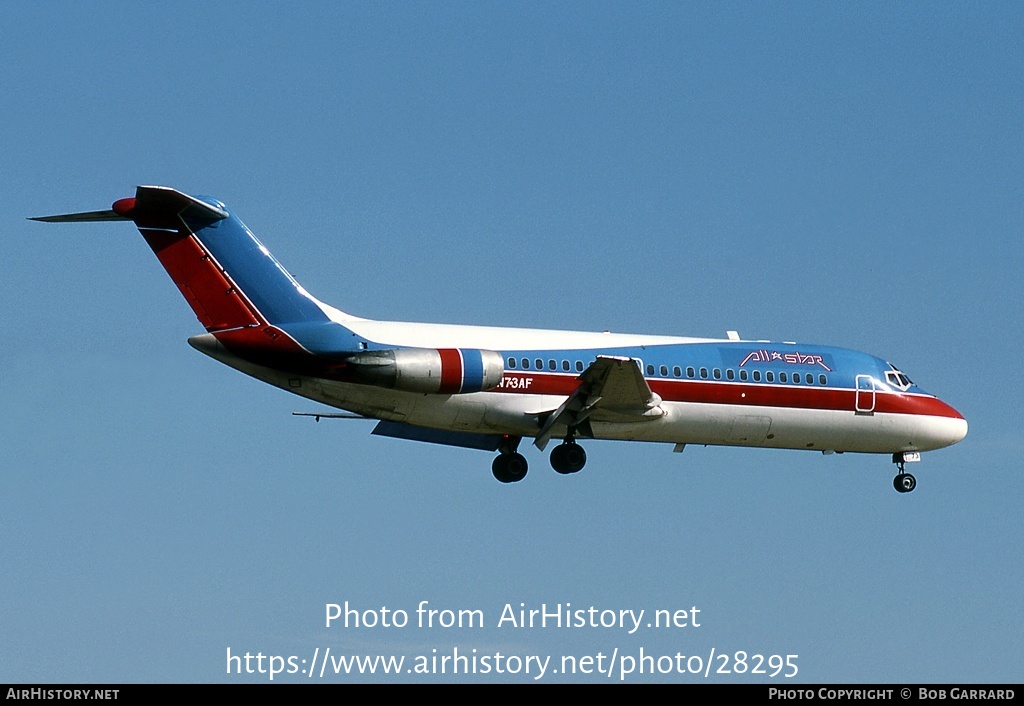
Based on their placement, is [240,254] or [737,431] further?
[737,431]

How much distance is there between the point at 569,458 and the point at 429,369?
202 inches

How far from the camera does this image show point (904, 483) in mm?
38125

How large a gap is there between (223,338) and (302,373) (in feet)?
5.74

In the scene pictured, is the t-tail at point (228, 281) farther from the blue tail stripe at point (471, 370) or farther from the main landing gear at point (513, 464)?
the main landing gear at point (513, 464)

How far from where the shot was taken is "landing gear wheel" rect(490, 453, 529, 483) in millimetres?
35500

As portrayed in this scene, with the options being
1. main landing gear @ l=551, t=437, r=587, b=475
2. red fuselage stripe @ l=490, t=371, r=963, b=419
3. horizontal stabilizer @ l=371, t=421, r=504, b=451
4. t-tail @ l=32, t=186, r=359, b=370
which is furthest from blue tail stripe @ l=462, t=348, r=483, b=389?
main landing gear @ l=551, t=437, r=587, b=475

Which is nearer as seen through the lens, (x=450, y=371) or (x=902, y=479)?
(x=450, y=371)

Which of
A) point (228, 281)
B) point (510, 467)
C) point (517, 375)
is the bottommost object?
point (510, 467)

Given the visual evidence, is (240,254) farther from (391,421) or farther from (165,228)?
(391,421)

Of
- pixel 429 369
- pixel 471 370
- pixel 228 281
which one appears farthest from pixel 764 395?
pixel 228 281

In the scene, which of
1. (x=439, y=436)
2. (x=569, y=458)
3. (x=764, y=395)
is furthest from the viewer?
(x=764, y=395)

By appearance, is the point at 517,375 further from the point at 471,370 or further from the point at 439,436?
the point at 439,436
